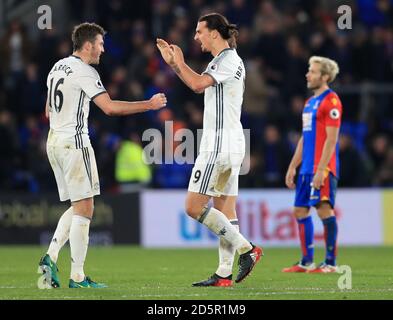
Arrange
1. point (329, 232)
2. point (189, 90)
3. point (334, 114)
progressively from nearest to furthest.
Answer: point (334, 114), point (329, 232), point (189, 90)

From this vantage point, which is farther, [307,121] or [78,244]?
[307,121]

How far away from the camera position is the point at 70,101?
10.2 m

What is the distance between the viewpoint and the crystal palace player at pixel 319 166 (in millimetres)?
12422

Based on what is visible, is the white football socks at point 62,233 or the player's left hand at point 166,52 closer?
the player's left hand at point 166,52

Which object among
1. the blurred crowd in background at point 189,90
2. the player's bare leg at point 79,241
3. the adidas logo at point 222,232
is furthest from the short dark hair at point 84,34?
the blurred crowd in background at point 189,90

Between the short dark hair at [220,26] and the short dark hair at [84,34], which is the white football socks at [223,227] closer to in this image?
the short dark hair at [220,26]

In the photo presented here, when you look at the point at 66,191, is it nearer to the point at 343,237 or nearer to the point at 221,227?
the point at 221,227

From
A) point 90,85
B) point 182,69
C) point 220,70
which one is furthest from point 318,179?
point 90,85

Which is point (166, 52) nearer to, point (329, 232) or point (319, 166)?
point (319, 166)

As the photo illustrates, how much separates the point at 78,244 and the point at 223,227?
51.4 inches

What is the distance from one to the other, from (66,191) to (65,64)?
115 centimetres

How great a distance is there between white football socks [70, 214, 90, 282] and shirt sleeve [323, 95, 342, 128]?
345 centimetres

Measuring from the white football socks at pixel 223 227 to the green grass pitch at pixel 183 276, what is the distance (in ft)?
1.24

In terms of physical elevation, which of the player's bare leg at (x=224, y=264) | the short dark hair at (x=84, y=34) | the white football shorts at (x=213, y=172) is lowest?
the player's bare leg at (x=224, y=264)
